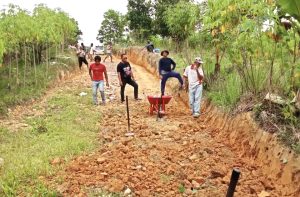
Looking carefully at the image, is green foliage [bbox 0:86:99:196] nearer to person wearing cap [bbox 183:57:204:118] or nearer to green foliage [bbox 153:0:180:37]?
person wearing cap [bbox 183:57:204:118]

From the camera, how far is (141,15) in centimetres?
2988

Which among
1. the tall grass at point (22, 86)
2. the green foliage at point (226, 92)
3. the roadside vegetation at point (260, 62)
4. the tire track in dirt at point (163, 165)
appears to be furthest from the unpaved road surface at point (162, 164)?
the tall grass at point (22, 86)

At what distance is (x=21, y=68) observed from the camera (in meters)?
17.2

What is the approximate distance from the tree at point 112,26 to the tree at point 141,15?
1754 centimetres

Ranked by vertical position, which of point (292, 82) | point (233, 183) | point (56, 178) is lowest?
point (56, 178)

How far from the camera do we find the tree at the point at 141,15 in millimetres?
29438

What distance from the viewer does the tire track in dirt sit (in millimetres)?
5586

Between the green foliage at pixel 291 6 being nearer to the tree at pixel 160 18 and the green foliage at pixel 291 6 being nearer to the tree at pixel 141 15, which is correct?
the tree at pixel 160 18

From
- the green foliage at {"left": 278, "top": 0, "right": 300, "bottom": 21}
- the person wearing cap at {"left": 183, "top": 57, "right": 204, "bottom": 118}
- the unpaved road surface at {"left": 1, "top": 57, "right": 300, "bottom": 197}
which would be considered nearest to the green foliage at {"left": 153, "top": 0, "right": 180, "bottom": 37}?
the person wearing cap at {"left": 183, "top": 57, "right": 204, "bottom": 118}

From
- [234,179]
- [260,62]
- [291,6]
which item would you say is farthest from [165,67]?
[234,179]

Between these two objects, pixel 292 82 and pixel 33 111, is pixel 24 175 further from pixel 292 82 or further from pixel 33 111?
pixel 33 111

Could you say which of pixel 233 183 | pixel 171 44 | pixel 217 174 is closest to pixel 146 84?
pixel 171 44

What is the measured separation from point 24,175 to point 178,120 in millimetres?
4425

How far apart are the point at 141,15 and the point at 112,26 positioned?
1999cm
